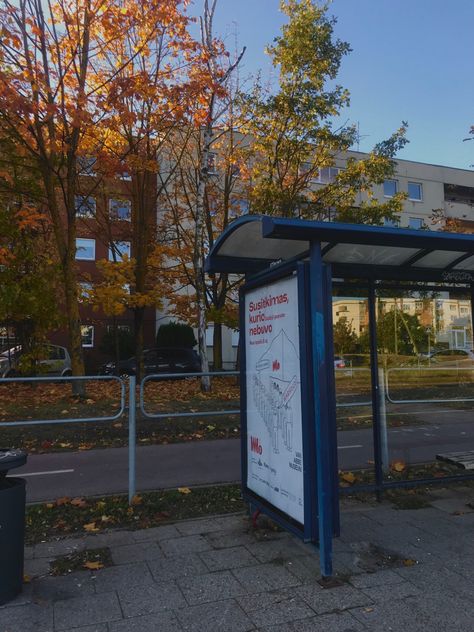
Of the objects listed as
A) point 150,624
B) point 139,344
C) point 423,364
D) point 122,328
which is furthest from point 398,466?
point 122,328

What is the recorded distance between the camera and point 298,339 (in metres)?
3.77

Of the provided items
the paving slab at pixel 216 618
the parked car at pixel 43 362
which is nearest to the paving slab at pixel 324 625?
the paving slab at pixel 216 618

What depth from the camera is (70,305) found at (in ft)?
41.1

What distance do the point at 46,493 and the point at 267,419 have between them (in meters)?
3.15

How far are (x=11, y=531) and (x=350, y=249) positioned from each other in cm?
340

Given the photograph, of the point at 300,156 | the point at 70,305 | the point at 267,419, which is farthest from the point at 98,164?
the point at 267,419

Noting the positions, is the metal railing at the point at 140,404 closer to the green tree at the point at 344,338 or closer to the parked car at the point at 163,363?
the green tree at the point at 344,338

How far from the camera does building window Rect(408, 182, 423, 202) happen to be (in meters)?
39.4

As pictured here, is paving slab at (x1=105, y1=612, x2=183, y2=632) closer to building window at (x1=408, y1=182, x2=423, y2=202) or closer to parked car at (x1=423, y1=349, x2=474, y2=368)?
parked car at (x1=423, y1=349, x2=474, y2=368)

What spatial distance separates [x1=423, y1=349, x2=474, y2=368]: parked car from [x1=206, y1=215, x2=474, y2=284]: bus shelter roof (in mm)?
1704

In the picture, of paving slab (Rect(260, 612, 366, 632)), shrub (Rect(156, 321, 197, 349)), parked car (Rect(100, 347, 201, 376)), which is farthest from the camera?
shrub (Rect(156, 321, 197, 349))

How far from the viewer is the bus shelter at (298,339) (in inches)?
141

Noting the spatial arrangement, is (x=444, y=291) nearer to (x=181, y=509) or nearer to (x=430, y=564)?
(x=430, y=564)

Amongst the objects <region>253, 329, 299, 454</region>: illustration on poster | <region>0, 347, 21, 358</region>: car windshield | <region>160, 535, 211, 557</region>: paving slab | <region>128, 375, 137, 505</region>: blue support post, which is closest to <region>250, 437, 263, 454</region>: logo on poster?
<region>253, 329, 299, 454</region>: illustration on poster
